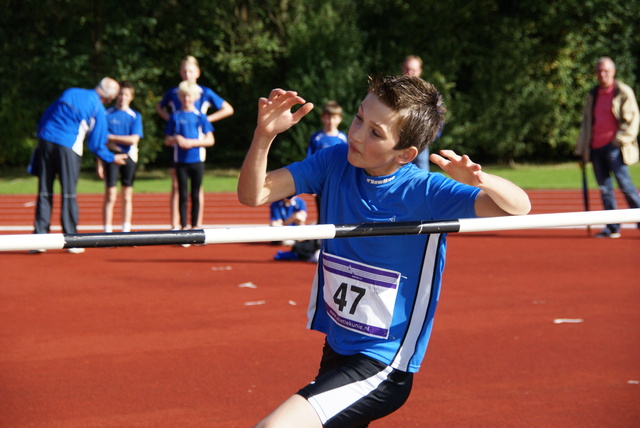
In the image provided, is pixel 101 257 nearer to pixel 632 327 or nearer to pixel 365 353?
pixel 632 327

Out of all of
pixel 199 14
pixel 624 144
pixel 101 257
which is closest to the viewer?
pixel 101 257

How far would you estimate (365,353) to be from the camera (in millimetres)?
2613

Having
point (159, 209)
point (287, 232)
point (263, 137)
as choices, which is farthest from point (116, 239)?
point (159, 209)

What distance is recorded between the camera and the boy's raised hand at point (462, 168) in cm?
241

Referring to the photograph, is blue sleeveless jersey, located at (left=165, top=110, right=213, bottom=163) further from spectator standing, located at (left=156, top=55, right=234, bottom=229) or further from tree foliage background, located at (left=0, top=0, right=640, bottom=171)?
tree foliage background, located at (left=0, top=0, right=640, bottom=171)

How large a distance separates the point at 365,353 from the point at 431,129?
75 cm

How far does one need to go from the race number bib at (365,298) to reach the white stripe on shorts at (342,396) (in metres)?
0.15

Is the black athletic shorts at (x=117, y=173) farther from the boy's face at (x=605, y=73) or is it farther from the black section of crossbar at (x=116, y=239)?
the black section of crossbar at (x=116, y=239)

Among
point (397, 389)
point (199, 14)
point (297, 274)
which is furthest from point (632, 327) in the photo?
point (199, 14)

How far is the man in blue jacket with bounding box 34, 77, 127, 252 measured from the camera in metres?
8.96

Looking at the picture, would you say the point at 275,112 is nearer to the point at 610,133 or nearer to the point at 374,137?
the point at 374,137

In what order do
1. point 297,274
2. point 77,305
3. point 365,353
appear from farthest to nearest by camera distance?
point 297,274 < point 77,305 < point 365,353

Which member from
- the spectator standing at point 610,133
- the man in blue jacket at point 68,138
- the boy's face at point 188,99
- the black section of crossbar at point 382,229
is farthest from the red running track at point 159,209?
the black section of crossbar at point 382,229

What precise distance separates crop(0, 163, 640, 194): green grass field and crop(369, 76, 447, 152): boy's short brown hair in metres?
15.3
